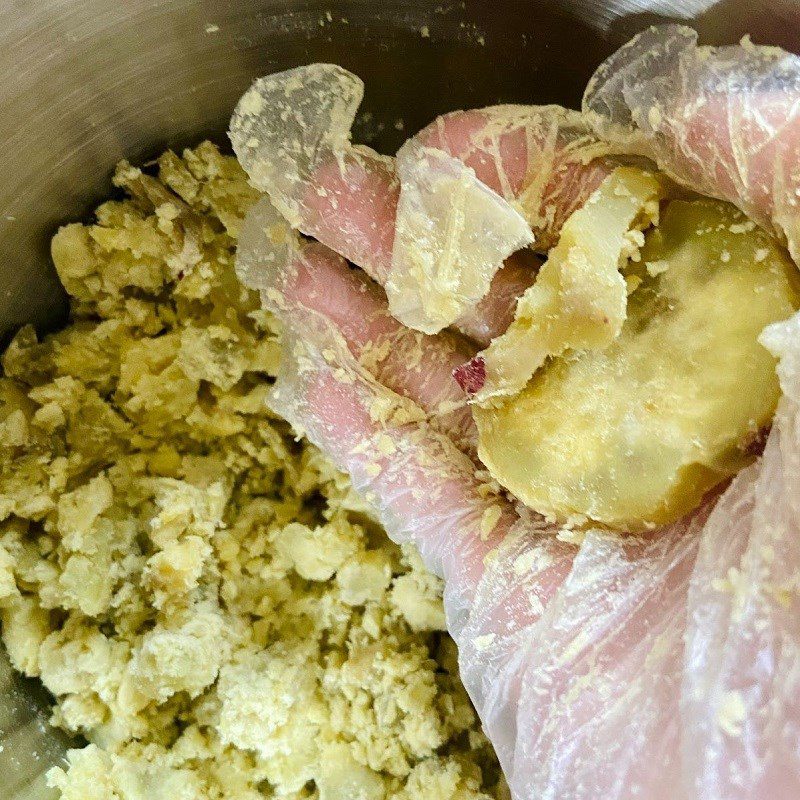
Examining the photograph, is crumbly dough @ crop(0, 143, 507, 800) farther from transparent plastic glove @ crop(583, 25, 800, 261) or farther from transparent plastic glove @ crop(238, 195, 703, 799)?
transparent plastic glove @ crop(583, 25, 800, 261)

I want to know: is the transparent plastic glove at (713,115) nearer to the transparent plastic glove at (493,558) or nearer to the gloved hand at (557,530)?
the gloved hand at (557,530)

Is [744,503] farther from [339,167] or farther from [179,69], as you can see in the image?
[179,69]

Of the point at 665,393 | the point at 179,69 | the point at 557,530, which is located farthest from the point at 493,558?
the point at 179,69

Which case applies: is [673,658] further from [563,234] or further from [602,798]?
[563,234]

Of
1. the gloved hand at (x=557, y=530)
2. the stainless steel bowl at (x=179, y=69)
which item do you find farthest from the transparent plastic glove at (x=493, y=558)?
the stainless steel bowl at (x=179, y=69)

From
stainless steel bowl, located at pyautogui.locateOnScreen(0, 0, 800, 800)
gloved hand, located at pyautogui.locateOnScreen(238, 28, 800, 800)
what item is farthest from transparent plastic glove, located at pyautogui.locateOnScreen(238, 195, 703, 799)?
stainless steel bowl, located at pyautogui.locateOnScreen(0, 0, 800, 800)

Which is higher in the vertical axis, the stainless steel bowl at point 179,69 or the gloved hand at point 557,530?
the stainless steel bowl at point 179,69
